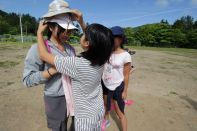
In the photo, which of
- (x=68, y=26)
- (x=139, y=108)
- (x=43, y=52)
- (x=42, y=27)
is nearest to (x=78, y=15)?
(x=68, y=26)

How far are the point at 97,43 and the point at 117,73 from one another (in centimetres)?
147

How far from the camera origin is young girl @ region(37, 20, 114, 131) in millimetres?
1501

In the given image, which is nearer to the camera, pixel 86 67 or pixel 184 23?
pixel 86 67

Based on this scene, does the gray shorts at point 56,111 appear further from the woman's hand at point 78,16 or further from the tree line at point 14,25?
the tree line at point 14,25

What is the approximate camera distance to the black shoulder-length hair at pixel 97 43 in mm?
1493

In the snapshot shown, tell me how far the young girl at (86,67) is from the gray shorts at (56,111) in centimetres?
20

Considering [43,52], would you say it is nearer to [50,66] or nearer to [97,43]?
[50,66]

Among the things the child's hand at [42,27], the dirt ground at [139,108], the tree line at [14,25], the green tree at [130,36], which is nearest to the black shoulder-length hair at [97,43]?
the child's hand at [42,27]

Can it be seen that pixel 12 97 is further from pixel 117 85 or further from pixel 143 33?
pixel 143 33

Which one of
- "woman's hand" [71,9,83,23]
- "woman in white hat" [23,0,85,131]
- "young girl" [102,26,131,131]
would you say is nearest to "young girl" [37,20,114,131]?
"woman in white hat" [23,0,85,131]

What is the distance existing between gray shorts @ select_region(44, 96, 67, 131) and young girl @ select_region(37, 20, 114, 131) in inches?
7.8

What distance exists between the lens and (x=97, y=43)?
1.50 metres

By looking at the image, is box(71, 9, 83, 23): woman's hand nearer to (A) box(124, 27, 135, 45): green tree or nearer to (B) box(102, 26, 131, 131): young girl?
(B) box(102, 26, 131, 131): young girl

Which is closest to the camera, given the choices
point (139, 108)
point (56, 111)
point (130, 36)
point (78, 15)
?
point (78, 15)
